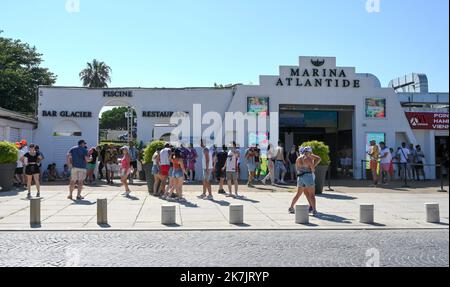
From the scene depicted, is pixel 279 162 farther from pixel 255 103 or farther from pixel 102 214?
pixel 102 214

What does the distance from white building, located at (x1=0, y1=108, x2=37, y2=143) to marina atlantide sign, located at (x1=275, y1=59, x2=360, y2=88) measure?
12.2m

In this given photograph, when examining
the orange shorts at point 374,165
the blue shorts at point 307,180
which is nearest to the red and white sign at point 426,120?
the orange shorts at point 374,165

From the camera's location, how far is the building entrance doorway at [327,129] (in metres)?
25.7

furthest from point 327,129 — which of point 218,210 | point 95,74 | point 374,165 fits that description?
point 95,74

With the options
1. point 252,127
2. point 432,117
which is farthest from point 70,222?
point 432,117

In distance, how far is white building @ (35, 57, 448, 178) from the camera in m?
24.3

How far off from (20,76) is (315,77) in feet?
72.6

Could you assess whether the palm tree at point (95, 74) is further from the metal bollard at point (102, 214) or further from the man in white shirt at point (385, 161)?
the metal bollard at point (102, 214)

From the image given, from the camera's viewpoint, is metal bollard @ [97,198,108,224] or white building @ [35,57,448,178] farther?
white building @ [35,57,448,178]

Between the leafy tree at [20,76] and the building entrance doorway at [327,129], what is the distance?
17.7m

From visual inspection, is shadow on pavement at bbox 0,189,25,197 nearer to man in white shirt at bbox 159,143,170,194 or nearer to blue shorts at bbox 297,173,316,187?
man in white shirt at bbox 159,143,170,194

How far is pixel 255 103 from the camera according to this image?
2419cm

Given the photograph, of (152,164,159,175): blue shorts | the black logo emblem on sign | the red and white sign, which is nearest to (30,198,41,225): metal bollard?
(152,164,159,175): blue shorts
